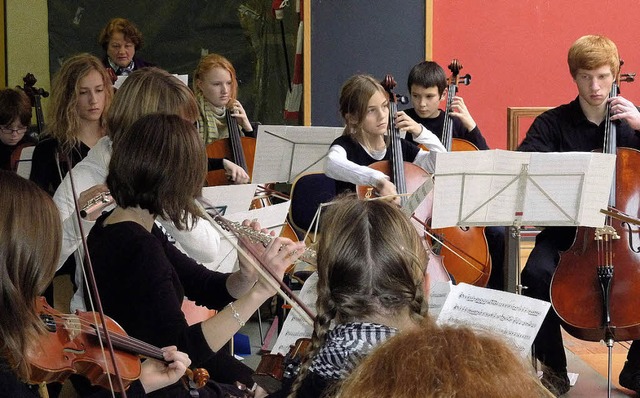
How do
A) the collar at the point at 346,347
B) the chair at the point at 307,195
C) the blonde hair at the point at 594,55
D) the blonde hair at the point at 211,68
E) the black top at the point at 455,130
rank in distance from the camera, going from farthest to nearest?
1. the blonde hair at the point at 211,68
2. the black top at the point at 455,130
3. the chair at the point at 307,195
4. the blonde hair at the point at 594,55
5. the collar at the point at 346,347

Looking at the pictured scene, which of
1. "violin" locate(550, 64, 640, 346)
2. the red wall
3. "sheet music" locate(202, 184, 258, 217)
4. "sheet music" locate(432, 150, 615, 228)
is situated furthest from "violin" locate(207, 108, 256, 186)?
the red wall

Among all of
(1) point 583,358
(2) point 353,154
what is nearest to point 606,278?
(1) point 583,358

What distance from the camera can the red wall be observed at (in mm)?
5500

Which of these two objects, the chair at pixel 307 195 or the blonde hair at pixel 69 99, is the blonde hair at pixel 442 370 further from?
the chair at pixel 307 195

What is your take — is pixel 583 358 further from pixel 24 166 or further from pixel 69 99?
pixel 24 166

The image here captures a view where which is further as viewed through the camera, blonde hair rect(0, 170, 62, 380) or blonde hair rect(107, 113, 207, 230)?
blonde hair rect(107, 113, 207, 230)

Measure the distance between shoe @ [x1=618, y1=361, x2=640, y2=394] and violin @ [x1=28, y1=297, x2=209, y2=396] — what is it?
2.15 m

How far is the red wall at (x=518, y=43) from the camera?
18.0ft

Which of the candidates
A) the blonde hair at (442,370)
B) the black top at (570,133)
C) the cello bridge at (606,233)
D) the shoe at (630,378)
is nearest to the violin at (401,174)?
the black top at (570,133)

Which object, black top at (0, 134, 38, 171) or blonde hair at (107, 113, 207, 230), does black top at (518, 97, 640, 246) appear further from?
black top at (0, 134, 38, 171)

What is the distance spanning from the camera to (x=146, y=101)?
263cm

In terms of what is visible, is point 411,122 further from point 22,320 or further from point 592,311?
point 22,320

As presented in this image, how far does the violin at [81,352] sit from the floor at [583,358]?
124 cm

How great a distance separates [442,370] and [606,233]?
2636mm
